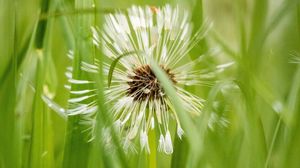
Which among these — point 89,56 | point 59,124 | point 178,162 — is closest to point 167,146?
point 178,162

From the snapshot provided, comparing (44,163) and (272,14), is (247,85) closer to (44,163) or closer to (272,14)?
(272,14)

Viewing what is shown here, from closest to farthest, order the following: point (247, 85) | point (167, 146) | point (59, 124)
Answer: point (247, 85) < point (167, 146) < point (59, 124)
